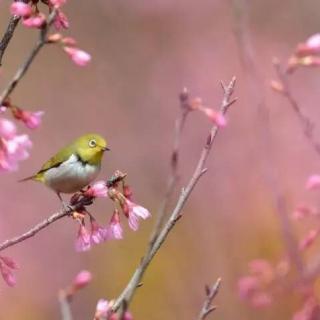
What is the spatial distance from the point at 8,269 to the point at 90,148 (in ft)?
2.61

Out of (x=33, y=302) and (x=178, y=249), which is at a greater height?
(x=178, y=249)

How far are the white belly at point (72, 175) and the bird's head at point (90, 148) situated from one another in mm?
23

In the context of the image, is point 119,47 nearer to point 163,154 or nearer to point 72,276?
point 163,154

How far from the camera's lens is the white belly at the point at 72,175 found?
346cm

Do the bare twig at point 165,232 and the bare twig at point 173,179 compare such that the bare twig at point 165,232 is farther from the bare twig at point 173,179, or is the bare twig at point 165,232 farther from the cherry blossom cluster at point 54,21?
the cherry blossom cluster at point 54,21

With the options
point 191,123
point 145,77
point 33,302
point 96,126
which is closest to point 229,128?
point 191,123

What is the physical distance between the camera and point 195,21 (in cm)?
1095

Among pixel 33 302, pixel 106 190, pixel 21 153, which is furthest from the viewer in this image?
pixel 33 302

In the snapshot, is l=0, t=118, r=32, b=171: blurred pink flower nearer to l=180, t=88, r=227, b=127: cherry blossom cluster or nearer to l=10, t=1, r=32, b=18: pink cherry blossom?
l=10, t=1, r=32, b=18: pink cherry blossom

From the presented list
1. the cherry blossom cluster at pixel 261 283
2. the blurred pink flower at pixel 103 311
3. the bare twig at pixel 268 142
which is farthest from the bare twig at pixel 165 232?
the cherry blossom cluster at pixel 261 283

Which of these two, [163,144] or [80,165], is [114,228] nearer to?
[80,165]

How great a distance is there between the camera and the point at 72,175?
11.5ft

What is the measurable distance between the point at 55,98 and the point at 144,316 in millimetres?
4513

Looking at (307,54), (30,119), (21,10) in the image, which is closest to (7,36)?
(21,10)
